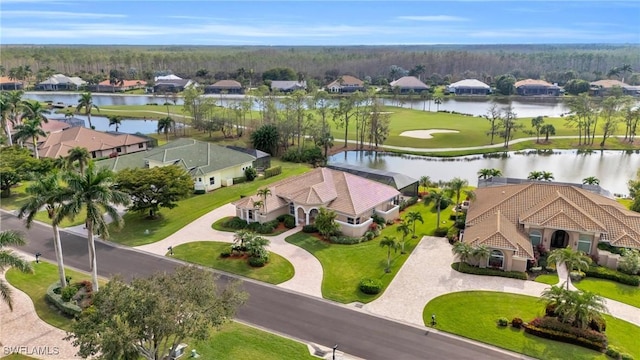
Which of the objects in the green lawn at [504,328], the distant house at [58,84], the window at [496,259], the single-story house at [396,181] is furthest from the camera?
the distant house at [58,84]

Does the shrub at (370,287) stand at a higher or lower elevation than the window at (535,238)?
lower

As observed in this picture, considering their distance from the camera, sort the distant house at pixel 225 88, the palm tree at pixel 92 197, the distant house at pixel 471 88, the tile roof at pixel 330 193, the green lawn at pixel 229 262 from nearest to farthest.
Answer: the palm tree at pixel 92 197
the green lawn at pixel 229 262
the tile roof at pixel 330 193
the distant house at pixel 471 88
the distant house at pixel 225 88

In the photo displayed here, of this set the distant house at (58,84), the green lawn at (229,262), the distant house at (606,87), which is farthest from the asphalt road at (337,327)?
the distant house at (58,84)

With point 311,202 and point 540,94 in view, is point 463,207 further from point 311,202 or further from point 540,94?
point 540,94

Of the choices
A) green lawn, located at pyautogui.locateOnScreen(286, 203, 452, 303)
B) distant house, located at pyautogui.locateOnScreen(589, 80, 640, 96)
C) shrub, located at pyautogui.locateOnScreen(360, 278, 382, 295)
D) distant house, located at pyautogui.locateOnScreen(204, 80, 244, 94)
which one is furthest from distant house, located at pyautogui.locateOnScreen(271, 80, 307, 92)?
shrub, located at pyautogui.locateOnScreen(360, 278, 382, 295)

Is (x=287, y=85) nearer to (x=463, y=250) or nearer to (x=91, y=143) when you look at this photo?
(x=91, y=143)

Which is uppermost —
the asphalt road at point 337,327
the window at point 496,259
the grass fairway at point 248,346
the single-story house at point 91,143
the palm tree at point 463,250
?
the single-story house at point 91,143

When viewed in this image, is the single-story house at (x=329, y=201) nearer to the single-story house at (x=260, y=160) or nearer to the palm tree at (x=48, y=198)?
the single-story house at (x=260, y=160)

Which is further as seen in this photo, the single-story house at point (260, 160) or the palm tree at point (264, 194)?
the single-story house at point (260, 160)
